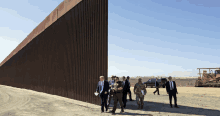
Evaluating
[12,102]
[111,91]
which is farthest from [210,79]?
[12,102]

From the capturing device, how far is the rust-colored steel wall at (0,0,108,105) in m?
11.3

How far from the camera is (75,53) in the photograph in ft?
44.8

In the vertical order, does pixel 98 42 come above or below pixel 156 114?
above

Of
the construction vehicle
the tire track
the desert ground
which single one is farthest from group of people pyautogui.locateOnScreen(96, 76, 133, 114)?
the construction vehicle

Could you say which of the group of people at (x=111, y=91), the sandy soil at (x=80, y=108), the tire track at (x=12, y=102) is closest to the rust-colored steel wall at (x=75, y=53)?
the sandy soil at (x=80, y=108)

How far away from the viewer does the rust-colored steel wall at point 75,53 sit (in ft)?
37.2

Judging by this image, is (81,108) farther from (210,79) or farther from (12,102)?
(210,79)

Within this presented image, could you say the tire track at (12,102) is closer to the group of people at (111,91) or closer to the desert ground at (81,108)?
the desert ground at (81,108)

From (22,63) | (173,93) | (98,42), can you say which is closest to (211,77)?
(173,93)

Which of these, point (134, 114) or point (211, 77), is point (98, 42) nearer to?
point (134, 114)

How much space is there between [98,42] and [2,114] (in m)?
6.37

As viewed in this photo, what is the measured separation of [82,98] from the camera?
41.3 ft

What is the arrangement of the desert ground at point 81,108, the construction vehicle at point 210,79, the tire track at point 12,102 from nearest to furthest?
1. the desert ground at point 81,108
2. the tire track at point 12,102
3. the construction vehicle at point 210,79

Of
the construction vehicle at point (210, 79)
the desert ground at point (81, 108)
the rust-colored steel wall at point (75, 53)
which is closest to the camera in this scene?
the desert ground at point (81, 108)
